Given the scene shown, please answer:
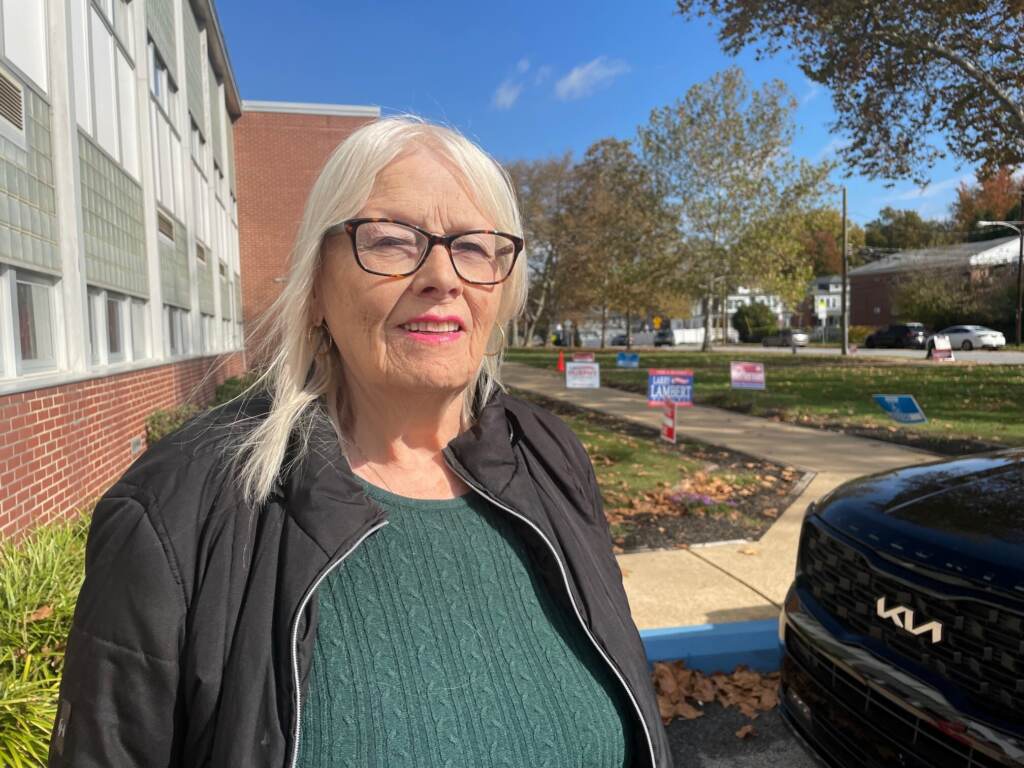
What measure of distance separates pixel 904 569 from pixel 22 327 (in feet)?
19.7

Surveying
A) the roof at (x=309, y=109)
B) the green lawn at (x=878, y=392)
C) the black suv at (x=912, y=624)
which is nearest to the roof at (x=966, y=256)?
the green lawn at (x=878, y=392)

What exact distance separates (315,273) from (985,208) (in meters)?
70.2

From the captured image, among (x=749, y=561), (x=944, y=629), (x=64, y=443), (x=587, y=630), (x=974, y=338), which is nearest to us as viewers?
(x=587, y=630)

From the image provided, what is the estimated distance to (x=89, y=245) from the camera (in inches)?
272

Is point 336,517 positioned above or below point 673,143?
below

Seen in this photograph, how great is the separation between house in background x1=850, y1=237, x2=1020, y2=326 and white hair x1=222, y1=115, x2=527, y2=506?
50111 millimetres

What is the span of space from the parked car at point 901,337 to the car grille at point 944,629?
4187 centimetres

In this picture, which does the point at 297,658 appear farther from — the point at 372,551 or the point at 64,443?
the point at 64,443

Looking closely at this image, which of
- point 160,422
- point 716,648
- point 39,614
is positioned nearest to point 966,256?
point 160,422

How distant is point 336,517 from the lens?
3.93 ft

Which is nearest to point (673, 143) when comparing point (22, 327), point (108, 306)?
point (108, 306)

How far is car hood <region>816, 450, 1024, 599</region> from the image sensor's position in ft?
6.49

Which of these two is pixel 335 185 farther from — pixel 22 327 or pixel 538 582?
pixel 22 327

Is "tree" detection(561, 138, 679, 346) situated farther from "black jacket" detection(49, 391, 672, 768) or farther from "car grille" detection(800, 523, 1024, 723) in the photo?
"black jacket" detection(49, 391, 672, 768)
